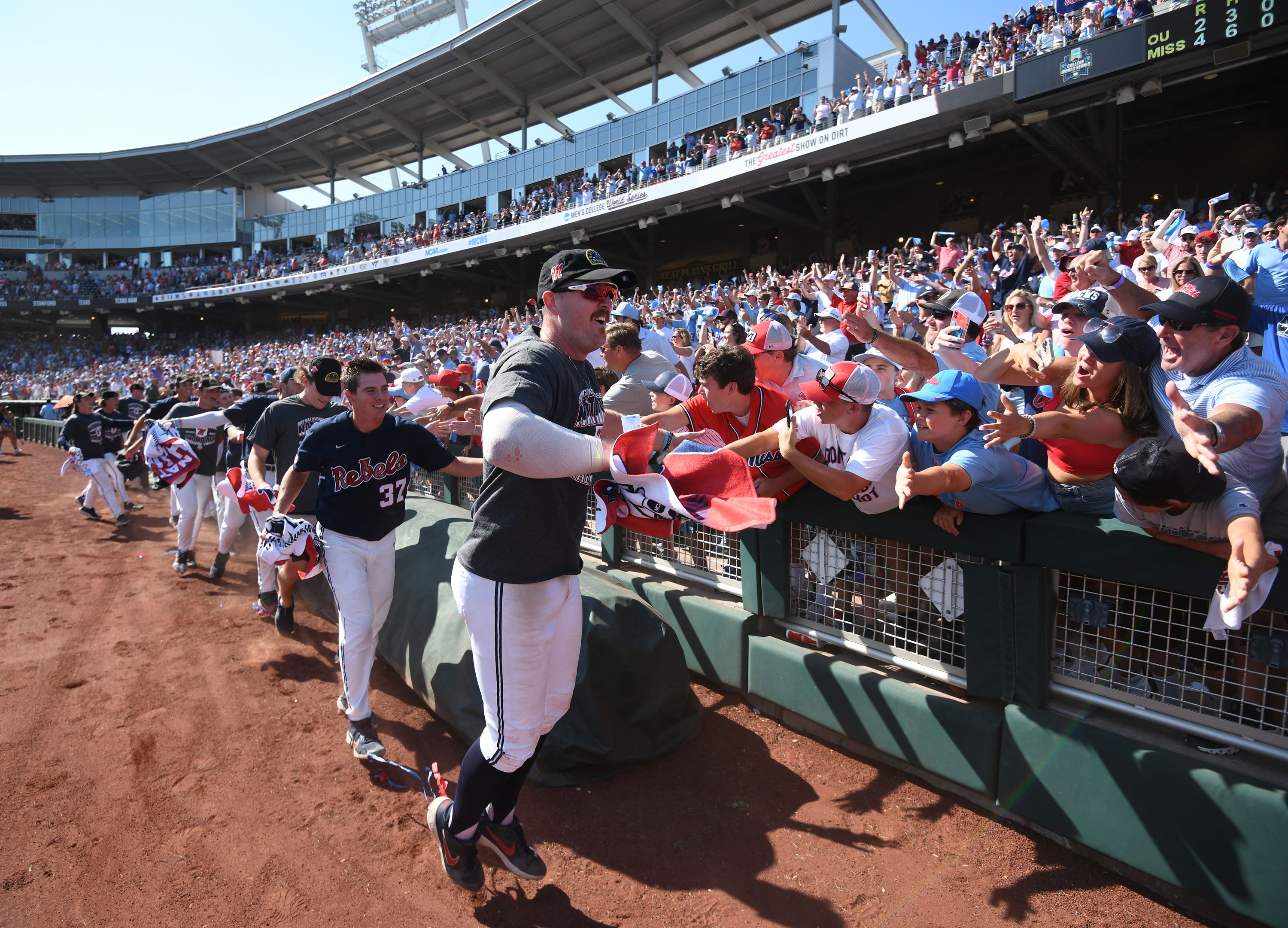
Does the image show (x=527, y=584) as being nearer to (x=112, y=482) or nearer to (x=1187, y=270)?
(x=1187, y=270)

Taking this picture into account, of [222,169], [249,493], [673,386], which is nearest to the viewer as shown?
[673,386]

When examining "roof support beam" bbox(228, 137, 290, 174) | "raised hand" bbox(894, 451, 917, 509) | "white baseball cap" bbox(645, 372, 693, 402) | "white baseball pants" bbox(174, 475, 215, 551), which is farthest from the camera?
"roof support beam" bbox(228, 137, 290, 174)

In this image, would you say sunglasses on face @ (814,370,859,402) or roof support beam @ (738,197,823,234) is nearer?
sunglasses on face @ (814,370,859,402)

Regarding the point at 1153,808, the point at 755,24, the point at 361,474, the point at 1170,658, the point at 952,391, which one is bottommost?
the point at 1153,808

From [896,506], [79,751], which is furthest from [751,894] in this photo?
[79,751]

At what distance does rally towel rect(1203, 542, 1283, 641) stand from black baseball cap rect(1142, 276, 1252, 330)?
826 millimetres

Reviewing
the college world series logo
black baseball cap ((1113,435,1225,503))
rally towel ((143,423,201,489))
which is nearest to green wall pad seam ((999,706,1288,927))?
black baseball cap ((1113,435,1225,503))

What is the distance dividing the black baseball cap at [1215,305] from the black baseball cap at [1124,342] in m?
0.10

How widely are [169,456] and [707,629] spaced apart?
594 cm

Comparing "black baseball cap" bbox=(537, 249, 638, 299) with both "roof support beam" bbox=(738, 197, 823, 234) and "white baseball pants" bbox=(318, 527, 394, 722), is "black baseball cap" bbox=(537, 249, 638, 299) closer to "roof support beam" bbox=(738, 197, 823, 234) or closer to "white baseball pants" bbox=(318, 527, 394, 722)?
"white baseball pants" bbox=(318, 527, 394, 722)

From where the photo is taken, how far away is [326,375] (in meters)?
4.98

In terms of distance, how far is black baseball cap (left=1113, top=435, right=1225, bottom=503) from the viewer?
2.07 m

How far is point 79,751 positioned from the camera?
3629 mm

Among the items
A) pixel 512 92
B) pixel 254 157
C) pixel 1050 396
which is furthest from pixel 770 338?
pixel 254 157
